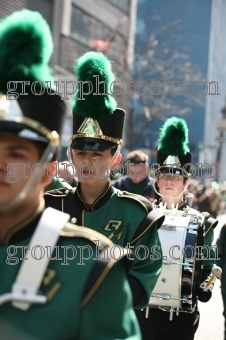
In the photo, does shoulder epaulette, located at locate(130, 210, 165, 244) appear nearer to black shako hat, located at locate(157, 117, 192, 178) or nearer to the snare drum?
the snare drum

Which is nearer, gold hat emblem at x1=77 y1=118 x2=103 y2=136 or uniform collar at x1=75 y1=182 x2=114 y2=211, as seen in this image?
uniform collar at x1=75 y1=182 x2=114 y2=211

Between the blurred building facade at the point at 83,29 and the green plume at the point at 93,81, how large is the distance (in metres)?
15.8

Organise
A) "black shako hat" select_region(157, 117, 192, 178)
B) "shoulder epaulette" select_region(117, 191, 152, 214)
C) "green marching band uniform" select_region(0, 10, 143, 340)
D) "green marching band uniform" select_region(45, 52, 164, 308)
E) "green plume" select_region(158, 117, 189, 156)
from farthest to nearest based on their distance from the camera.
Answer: "green plume" select_region(158, 117, 189, 156) → "black shako hat" select_region(157, 117, 192, 178) → "shoulder epaulette" select_region(117, 191, 152, 214) → "green marching band uniform" select_region(45, 52, 164, 308) → "green marching band uniform" select_region(0, 10, 143, 340)

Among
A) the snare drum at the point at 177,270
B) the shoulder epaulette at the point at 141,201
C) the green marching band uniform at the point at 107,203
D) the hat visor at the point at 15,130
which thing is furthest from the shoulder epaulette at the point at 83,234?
the snare drum at the point at 177,270

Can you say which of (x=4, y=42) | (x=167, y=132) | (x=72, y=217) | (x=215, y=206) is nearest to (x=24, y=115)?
(x=4, y=42)

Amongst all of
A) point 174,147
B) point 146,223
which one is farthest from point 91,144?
point 174,147

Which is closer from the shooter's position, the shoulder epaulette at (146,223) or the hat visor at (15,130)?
the hat visor at (15,130)

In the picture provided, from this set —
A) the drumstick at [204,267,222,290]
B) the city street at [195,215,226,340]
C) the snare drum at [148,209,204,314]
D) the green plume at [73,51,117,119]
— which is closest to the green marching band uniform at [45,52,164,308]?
the green plume at [73,51,117,119]

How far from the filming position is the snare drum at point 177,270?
14.9 feet

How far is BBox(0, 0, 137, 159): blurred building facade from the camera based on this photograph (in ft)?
68.1

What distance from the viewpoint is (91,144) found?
384 cm

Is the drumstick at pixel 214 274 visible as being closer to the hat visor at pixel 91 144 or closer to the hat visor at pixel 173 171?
the hat visor at pixel 173 171

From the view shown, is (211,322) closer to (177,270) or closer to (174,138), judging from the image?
(174,138)

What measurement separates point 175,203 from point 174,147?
25.2 inches
